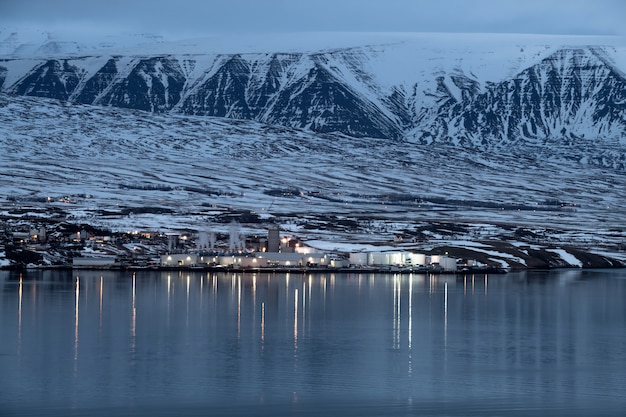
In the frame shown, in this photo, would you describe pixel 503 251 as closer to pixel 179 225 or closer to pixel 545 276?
pixel 545 276

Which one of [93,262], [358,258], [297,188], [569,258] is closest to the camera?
[93,262]

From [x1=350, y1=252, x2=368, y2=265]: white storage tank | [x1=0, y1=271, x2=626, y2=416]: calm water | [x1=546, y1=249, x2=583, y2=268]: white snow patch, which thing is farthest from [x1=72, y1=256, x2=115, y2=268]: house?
[x1=546, y1=249, x2=583, y2=268]: white snow patch

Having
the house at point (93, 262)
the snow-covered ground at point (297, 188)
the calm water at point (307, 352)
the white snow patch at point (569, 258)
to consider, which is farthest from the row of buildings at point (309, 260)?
the calm water at point (307, 352)

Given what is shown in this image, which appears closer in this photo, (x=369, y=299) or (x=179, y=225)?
(x=369, y=299)

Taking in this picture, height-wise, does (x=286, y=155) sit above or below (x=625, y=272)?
above

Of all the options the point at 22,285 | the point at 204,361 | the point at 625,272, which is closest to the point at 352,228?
the point at 625,272

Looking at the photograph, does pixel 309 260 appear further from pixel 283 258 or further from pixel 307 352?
pixel 307 352

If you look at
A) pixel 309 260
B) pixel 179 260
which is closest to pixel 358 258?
pixel 309 260

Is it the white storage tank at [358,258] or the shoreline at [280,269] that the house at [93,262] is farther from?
the white storage tank at [358,258]
